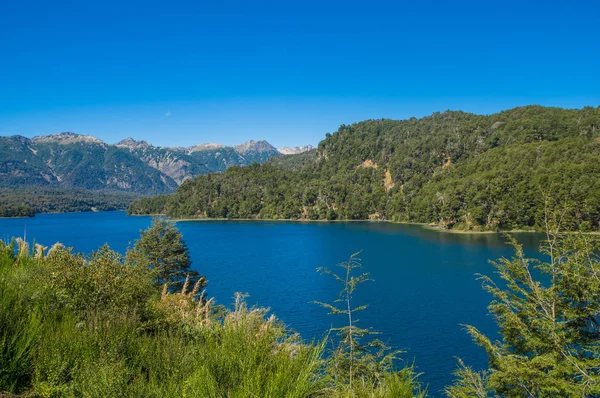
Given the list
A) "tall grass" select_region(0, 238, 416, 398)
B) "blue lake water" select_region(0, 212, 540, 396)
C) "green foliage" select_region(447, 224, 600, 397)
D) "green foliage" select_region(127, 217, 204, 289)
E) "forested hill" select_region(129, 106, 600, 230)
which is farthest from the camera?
"forested hill" select_region(129, 106, 600, 230)

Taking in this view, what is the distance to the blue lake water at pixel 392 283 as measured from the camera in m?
28.7

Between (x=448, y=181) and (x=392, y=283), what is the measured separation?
279ft

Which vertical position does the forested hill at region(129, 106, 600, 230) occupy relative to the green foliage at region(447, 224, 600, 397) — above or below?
above

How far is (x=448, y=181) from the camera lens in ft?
404

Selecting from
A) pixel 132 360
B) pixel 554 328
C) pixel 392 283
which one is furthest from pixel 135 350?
pixel 392 283

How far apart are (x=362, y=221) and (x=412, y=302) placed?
10402 cm

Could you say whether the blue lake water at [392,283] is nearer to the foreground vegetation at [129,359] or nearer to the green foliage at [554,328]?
the foreground vegetation at [129,359]

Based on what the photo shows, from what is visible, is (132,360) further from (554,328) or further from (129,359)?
(554,328)

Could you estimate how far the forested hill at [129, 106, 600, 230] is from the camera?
96.5 metres

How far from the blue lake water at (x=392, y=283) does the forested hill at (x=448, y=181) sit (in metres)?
16.3

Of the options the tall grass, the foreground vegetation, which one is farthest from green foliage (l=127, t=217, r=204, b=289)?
the tall grass

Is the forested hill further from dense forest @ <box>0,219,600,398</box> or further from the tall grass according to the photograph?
the tall grass

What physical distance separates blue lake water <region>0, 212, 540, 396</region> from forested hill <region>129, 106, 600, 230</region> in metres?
16.3

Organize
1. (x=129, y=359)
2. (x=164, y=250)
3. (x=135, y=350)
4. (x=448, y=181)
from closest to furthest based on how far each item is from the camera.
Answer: (x=129, y=359)
(x=135, y=350)
(x=164, y=250)
(x=448, y=181)
